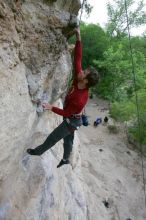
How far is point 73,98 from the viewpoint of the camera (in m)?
6.34

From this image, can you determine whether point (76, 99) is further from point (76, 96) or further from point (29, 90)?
point (29, 90)

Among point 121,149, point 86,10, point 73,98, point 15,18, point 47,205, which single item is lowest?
point 121,149

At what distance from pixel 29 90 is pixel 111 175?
11710mm

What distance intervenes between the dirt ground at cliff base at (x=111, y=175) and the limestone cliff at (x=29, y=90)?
13.6 feet

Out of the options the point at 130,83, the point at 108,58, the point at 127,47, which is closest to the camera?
the point at 108,58

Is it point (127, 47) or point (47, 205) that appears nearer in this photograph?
point (47, 205)

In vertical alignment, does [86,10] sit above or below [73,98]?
above

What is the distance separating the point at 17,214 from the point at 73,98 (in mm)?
3078

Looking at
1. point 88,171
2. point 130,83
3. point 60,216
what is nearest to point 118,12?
point 130,83

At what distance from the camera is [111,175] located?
693 inches

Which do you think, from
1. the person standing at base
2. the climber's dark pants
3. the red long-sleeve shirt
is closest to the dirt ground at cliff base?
the climber's dark pants

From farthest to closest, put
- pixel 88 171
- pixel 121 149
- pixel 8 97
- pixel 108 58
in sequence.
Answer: pixel 108 58
pixel 121 149
pixel 88 171
pixel 8 97

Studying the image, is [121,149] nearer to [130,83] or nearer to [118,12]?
[130,83]

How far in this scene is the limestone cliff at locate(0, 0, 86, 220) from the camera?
19.8 ft
